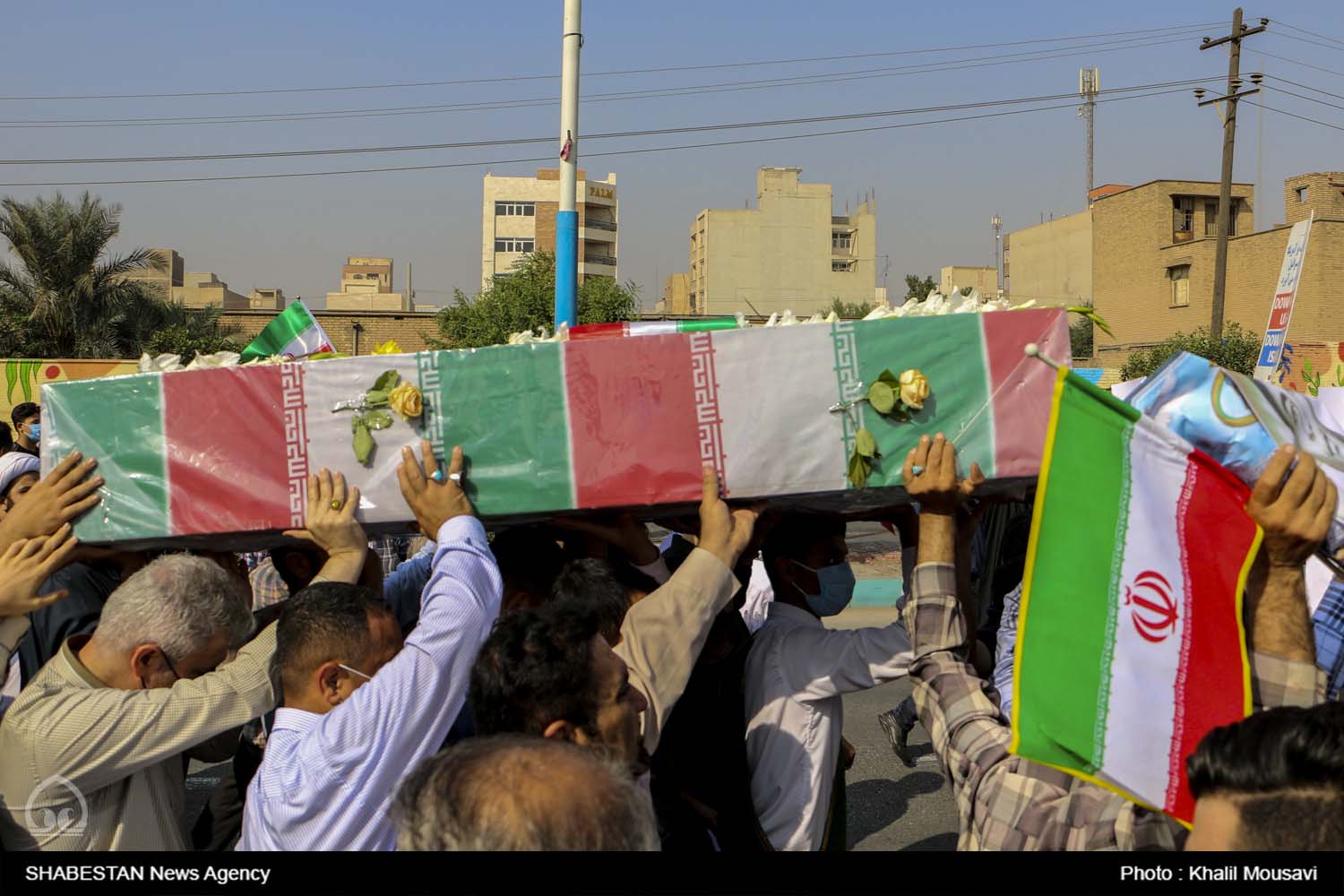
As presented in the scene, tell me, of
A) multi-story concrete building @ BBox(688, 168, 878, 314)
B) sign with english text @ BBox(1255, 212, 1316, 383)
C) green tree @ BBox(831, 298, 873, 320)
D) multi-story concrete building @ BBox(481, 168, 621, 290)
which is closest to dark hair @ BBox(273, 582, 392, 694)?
green tree @ BBox(831, 298, 873, 320)

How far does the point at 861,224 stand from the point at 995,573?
7342 centimetres

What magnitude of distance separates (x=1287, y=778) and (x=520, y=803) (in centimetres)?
105

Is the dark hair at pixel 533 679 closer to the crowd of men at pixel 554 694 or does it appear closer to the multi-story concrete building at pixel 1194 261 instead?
the crowd of men at pixel 554 694

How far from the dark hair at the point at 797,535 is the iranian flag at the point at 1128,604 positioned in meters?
1.18

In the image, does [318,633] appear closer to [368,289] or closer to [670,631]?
[670,631]

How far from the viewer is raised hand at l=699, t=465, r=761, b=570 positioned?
2689 mm

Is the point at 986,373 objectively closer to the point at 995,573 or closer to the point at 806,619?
the point at 806,619

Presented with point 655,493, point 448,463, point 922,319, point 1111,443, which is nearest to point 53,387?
point 448,463

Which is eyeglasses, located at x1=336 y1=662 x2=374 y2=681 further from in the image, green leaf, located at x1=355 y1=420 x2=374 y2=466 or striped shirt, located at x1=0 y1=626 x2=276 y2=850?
green leaf, located at x1=355 y1=420 x2=374 y2=466

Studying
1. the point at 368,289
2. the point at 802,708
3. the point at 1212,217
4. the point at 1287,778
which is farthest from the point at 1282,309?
the point at 368,289

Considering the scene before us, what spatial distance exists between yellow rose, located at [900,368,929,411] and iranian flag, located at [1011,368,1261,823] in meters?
0.65

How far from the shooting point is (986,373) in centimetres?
273

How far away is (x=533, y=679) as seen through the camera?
6.84 feet

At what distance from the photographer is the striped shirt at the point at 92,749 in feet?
7.39
